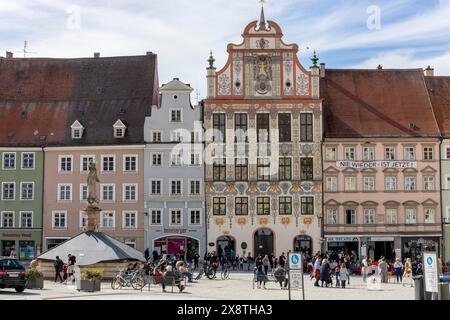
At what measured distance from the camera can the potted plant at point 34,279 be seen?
30641 millimetres

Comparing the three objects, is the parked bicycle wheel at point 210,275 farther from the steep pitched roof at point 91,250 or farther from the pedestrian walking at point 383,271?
the pedestrian walking at point 383,271

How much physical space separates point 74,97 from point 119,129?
5185 millimetres

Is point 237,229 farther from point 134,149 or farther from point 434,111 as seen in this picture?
point 434,111

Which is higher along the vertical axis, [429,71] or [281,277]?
[429,71]

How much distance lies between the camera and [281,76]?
5631cm

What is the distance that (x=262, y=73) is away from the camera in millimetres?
56312

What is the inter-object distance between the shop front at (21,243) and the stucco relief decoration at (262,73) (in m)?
17.8

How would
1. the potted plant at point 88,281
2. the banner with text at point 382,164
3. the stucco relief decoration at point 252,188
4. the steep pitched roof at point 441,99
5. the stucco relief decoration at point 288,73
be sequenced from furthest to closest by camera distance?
the steep pitched roof at point 441,99 < the banner with text at point 382,164 < the stucco relief decoration at point 288,73 < the stucco relief decoration at point 252,188 < the potted plant at point 88,281

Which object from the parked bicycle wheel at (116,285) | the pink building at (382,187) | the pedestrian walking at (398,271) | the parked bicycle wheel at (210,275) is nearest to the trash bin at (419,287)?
the parked bicycle wheel at (116,285)

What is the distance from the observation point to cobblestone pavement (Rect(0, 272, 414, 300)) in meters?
27.2

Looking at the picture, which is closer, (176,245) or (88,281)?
(88,281)

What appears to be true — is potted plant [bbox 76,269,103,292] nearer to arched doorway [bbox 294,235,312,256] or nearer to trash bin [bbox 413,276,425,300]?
trash bin [bbox 413,276,425,300]

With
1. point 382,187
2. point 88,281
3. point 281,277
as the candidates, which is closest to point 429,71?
point 382,187

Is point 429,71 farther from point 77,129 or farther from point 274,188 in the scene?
point 77,129
